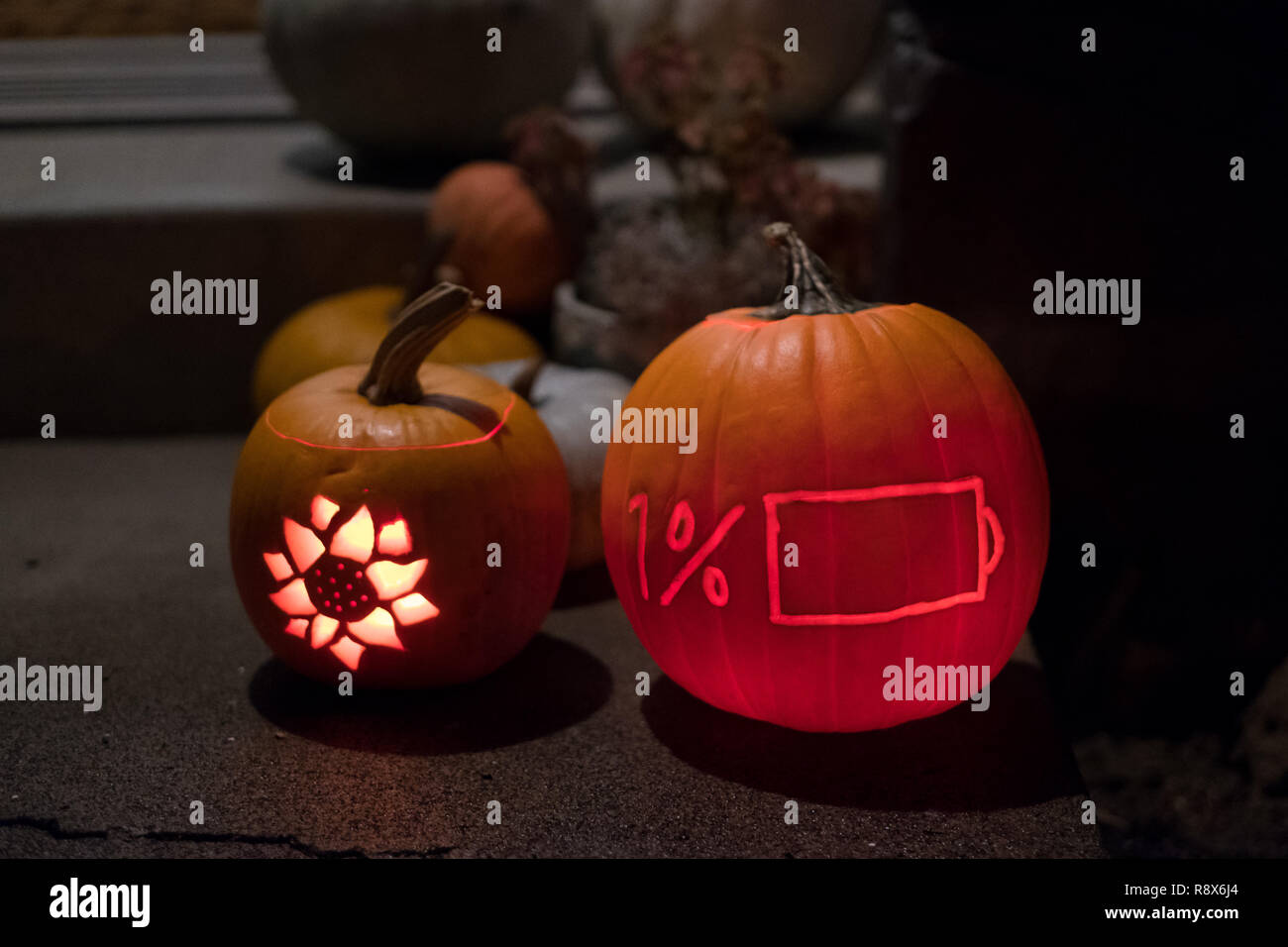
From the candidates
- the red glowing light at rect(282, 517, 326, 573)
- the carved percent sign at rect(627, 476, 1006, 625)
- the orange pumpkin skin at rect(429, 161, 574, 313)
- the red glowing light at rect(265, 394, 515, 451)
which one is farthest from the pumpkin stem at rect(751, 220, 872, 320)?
the orange pumpkin skin at rect(429, 161, 574, 313)

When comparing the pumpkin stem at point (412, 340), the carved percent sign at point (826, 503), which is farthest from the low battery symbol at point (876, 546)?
the pumpkin stem at point (412, 340)

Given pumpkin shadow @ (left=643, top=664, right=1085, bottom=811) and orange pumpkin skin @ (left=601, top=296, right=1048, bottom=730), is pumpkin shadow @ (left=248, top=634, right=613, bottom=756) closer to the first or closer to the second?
pumpkin shadow @ (left=643, top=664, right=1085, bottom=811)

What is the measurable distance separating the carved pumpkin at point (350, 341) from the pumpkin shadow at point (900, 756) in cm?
106

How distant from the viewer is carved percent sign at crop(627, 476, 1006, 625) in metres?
1.51

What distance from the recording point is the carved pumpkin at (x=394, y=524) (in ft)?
5.48

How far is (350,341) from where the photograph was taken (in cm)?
255

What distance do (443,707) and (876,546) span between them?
2.28 feet

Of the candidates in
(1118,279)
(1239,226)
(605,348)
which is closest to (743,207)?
(605,348)

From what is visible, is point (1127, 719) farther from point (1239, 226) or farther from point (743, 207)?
point (743, 207)

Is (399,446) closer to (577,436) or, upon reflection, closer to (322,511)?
(322,511)

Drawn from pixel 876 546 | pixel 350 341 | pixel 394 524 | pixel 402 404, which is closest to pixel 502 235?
pixel 350 341

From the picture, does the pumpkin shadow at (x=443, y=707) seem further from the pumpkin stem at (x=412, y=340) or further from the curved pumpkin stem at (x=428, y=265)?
the curved pumpkin stem at (x=428, y=265)
